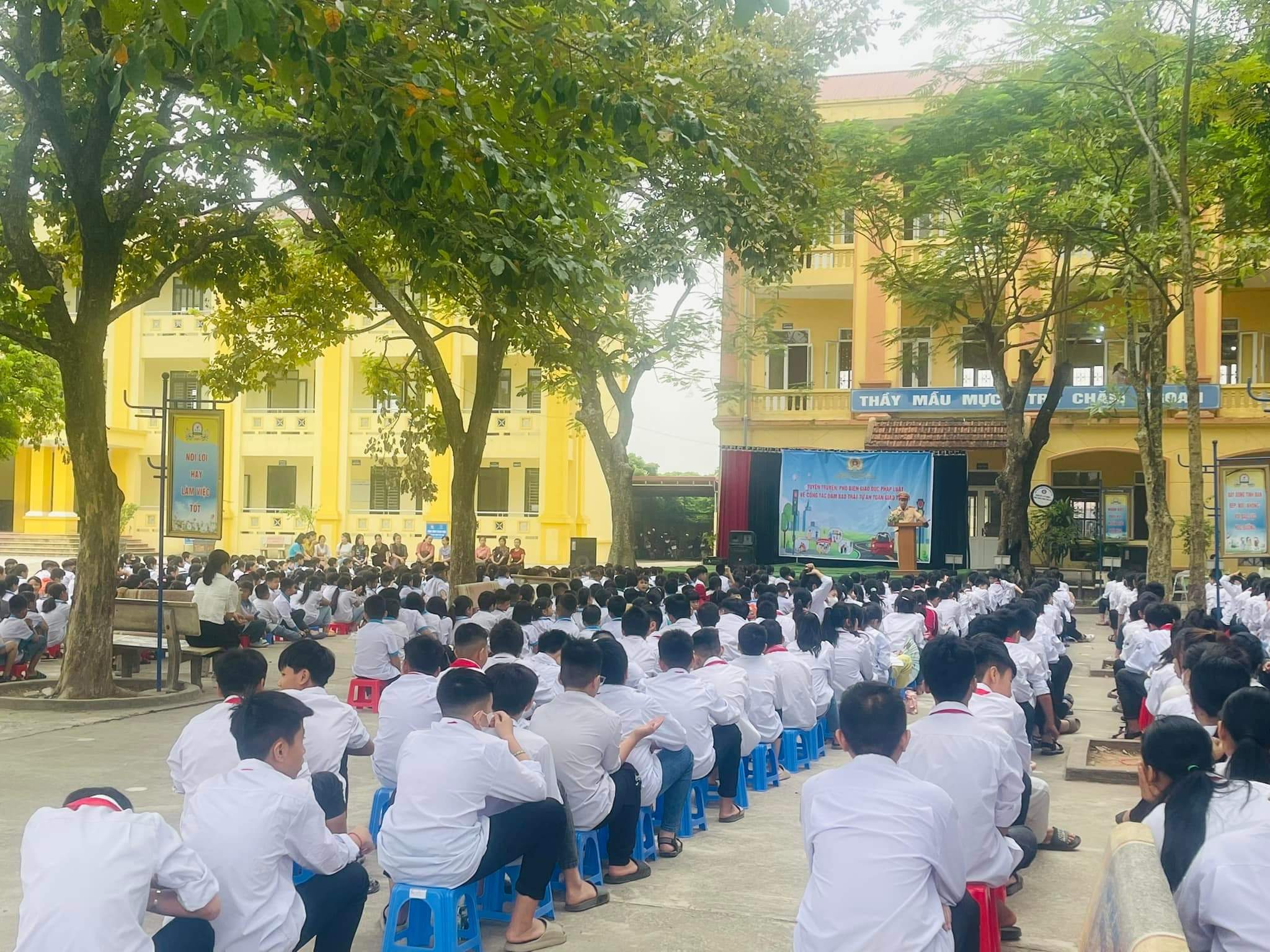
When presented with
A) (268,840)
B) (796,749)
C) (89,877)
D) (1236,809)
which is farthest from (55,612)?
(1236,809)

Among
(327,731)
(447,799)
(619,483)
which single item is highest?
(619,483)

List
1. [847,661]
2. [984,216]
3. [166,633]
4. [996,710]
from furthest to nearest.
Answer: [984,216] < [166,633] < [847,661] < [996,710]

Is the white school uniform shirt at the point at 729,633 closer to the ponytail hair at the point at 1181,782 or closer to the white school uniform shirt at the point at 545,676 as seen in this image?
the white school uniform shirt at the point at 545,676

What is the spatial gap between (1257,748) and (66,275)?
12377 millimetres

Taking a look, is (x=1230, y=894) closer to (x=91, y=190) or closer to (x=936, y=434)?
(x=91, y=190)

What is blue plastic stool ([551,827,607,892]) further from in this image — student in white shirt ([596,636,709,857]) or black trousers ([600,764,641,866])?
student in white shirt ([596,636,709,857])

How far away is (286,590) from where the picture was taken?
59.6 ft

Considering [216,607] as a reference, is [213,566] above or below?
above

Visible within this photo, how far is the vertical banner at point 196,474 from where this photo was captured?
11.5 meters

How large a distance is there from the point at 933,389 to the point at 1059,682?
60.2 feet

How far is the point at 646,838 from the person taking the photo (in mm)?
6477

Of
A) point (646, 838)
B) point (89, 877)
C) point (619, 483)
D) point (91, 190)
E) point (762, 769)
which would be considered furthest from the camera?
point (619, 483)

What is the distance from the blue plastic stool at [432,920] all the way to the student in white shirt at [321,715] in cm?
58

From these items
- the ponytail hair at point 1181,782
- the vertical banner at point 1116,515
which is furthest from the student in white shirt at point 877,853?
the vertical banner at point 1116,515
